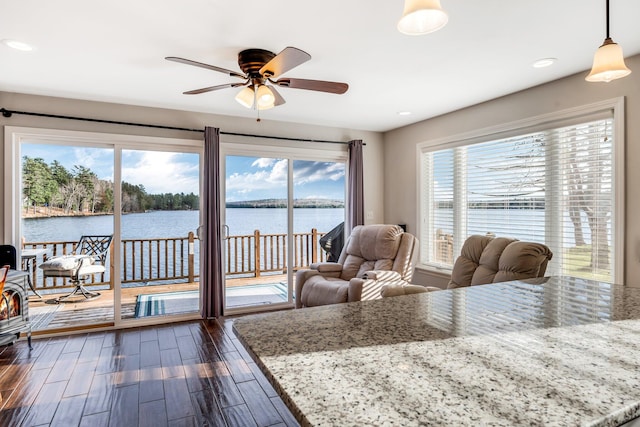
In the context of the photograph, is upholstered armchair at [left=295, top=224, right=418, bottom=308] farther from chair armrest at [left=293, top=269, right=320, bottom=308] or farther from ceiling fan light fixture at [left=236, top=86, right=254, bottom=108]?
ceiling fan light fixture at [left=236, top=86, right=254, bottom=108]

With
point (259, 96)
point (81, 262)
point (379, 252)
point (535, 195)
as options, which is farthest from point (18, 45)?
point (535, 195)

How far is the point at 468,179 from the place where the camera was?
4.27 metres

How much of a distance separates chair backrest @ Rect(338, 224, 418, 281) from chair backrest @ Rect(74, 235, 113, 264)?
278 centimetres

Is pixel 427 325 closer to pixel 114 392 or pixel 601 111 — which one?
pixel 114 392

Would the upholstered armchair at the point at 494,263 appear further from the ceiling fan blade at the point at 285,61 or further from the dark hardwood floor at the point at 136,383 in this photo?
the ceiling fan blade at the point at 285,61

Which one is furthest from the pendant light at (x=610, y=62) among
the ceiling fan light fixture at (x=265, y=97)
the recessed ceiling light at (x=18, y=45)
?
the recessed ceiling light at (x=18, y=45)

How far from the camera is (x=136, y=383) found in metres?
2.64

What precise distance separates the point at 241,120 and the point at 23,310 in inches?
116

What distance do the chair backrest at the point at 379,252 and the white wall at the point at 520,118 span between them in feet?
3.11

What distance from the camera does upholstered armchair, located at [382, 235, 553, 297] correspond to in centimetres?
237

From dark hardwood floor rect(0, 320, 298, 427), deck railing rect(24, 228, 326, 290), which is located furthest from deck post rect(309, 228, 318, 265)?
dark hardwood floor rect(0, 320, 298, 427)

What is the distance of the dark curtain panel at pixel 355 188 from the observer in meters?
5.12

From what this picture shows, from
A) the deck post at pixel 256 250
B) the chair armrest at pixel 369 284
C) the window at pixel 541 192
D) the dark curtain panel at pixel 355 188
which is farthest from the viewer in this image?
the dark curtain panel at pixel 355 188

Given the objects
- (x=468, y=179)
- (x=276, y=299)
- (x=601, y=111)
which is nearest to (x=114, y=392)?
(x=276, y=299)
